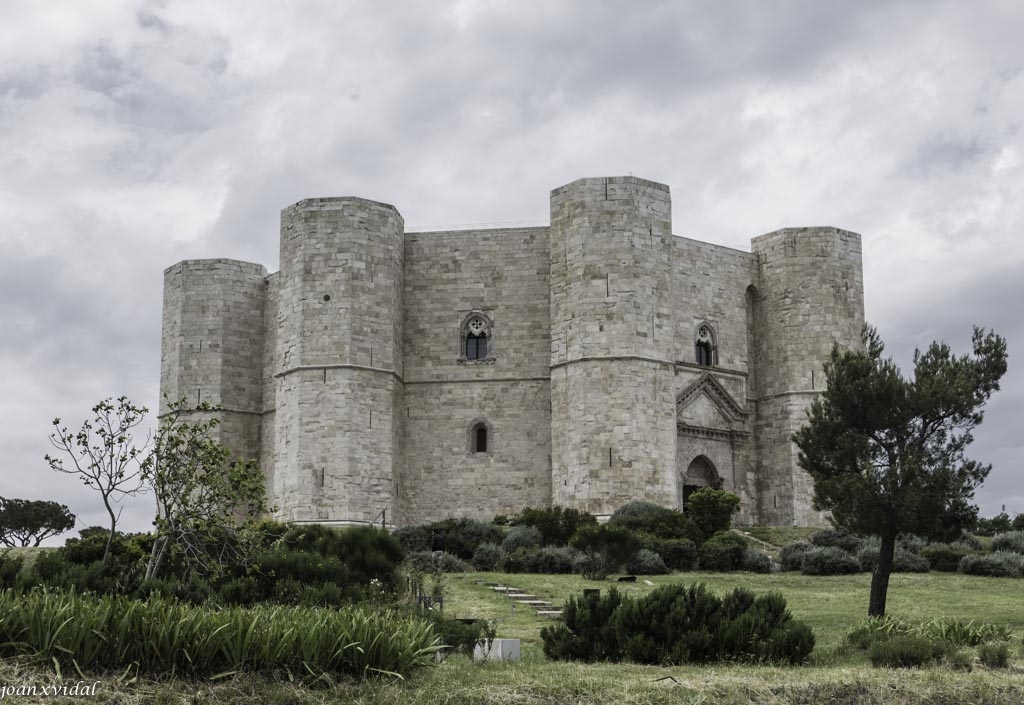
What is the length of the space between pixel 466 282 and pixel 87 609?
89.0 feet

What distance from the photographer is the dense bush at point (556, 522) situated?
29.3 m

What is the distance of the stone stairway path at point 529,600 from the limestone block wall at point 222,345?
18739 mm

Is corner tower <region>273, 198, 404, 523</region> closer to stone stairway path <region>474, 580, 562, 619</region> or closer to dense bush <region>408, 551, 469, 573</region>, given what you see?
dense bush <region>408, 551, 469, 573</region>

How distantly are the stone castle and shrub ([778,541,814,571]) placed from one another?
20.2ft

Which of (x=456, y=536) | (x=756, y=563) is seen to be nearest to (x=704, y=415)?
(x=756, y=563)

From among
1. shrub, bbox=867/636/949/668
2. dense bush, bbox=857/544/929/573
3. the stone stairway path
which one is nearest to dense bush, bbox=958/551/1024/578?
dense bush, bbox=857/544/929/573

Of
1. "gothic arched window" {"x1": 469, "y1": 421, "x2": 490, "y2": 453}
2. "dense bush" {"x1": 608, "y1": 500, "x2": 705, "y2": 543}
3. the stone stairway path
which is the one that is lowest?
the stone stairway path

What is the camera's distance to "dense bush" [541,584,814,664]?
12.0 metres

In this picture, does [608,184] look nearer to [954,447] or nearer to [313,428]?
[313,428]

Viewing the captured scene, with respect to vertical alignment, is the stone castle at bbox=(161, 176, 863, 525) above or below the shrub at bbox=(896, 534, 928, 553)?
above

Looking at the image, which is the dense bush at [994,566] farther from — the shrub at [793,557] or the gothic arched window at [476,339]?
the gothic arched window at [476,339]

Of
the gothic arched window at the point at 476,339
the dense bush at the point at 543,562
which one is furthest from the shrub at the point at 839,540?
the gothic arched window at the point at 476,339

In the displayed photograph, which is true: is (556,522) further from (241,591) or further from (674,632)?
(674,632)

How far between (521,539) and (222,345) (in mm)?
15157
